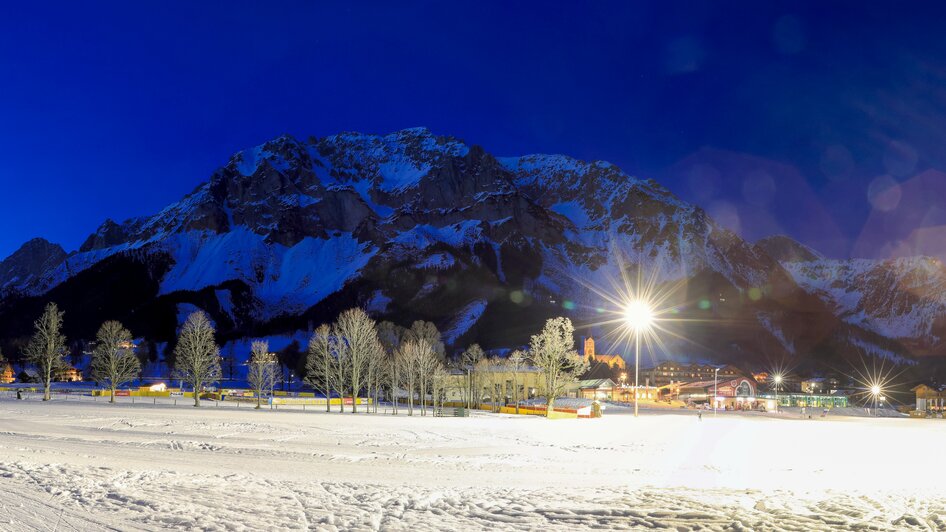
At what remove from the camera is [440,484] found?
62.4 feet

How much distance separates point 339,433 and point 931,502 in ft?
89.2

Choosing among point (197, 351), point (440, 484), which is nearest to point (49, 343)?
point (197, 351)

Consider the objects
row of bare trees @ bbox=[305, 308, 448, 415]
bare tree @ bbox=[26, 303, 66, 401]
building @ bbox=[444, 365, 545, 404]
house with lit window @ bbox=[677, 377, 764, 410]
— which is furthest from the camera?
house with lit window @ bbox=[677, 377, 764, 410]

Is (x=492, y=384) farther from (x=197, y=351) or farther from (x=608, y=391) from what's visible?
(x=197, y=351)

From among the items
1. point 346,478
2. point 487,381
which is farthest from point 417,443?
point 487,381

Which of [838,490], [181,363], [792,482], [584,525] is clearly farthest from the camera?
[181,363]

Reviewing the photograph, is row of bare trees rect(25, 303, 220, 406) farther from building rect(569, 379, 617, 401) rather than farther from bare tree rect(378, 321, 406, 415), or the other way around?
building rect(569, 379, 617, 401)

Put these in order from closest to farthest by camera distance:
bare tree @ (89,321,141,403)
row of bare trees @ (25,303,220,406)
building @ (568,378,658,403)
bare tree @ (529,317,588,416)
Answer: bare tree @ (529,317,588,416) < row of bare trees @ (25,303,220,406) < bare tree @ (89,321,141,403) < building @ (568,378,658,403)

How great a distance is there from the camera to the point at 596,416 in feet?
222

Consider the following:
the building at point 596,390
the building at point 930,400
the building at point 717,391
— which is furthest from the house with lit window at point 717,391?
the building at point 930,400

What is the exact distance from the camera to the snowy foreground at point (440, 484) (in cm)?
1441

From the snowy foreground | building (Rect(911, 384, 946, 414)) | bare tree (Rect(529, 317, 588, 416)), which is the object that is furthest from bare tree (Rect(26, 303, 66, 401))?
building (Rect(911, 384, 946, 414))

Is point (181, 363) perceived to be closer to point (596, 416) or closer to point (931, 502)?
point (596, 416)

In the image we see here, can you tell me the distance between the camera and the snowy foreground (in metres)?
14.4
